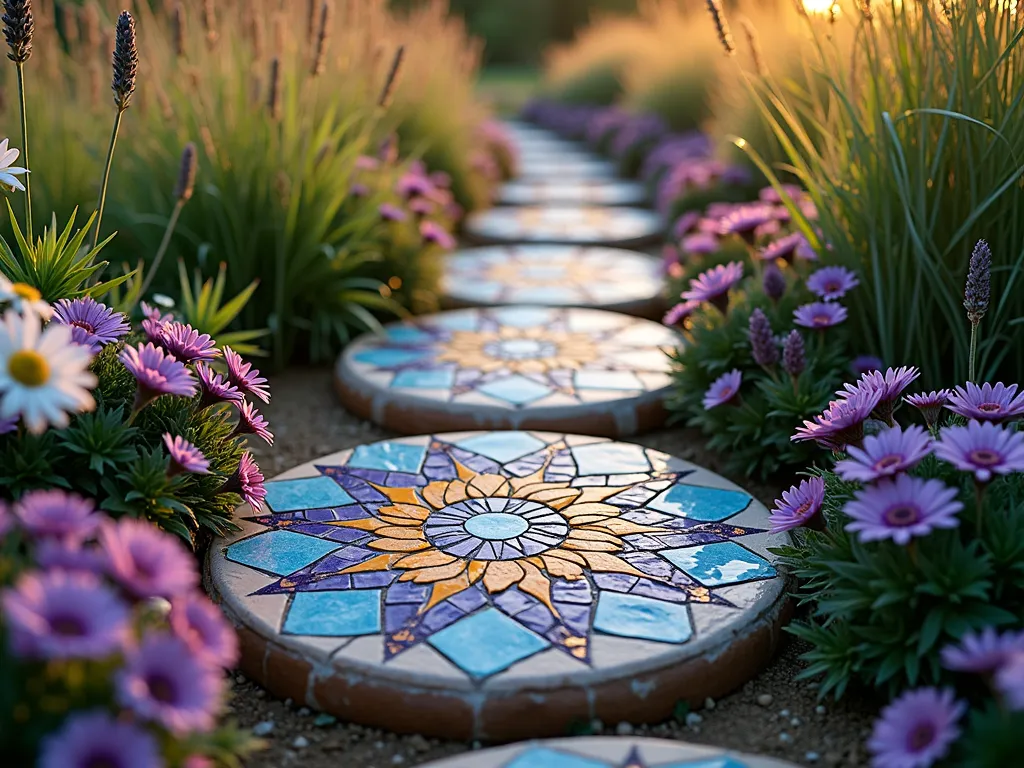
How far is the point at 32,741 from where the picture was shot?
1182mm

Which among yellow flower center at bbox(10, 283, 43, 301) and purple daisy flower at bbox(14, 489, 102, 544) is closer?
purple daisy flower at bbox(14, 489, 102, 544)

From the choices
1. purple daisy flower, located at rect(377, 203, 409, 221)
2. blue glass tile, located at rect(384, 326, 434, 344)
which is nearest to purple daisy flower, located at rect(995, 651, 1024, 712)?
blue glass tile, located at rect(384, 326, 434, 344)

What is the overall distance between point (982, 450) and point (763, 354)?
0.93 metres

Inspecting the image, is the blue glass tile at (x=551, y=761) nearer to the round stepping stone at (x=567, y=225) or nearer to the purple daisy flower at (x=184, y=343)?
the purple daisy flower at (x=184, y=343)

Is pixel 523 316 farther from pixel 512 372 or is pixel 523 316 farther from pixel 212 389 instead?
pixel 212 389

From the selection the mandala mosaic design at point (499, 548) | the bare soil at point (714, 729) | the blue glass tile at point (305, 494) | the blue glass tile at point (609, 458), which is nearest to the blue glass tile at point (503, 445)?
the mandala mosaic design at point (499, 548)

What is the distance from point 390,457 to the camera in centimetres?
276

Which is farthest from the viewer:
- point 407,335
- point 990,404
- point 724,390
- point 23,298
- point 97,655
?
point 407,335

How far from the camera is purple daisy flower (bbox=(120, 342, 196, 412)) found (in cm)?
181

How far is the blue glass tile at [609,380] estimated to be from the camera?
3.37 meters

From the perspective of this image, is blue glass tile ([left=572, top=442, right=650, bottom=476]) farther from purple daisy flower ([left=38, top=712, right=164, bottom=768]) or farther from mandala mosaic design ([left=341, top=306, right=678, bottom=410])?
purple daisy flower ([left=38, top=712, right=164, bottom=768])

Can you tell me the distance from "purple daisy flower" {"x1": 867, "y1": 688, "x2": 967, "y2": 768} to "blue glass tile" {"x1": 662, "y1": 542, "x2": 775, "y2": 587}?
2.17 feet

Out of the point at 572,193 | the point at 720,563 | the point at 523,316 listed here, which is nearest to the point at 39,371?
the point at 720,563

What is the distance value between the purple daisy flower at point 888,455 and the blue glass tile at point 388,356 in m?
2.13
